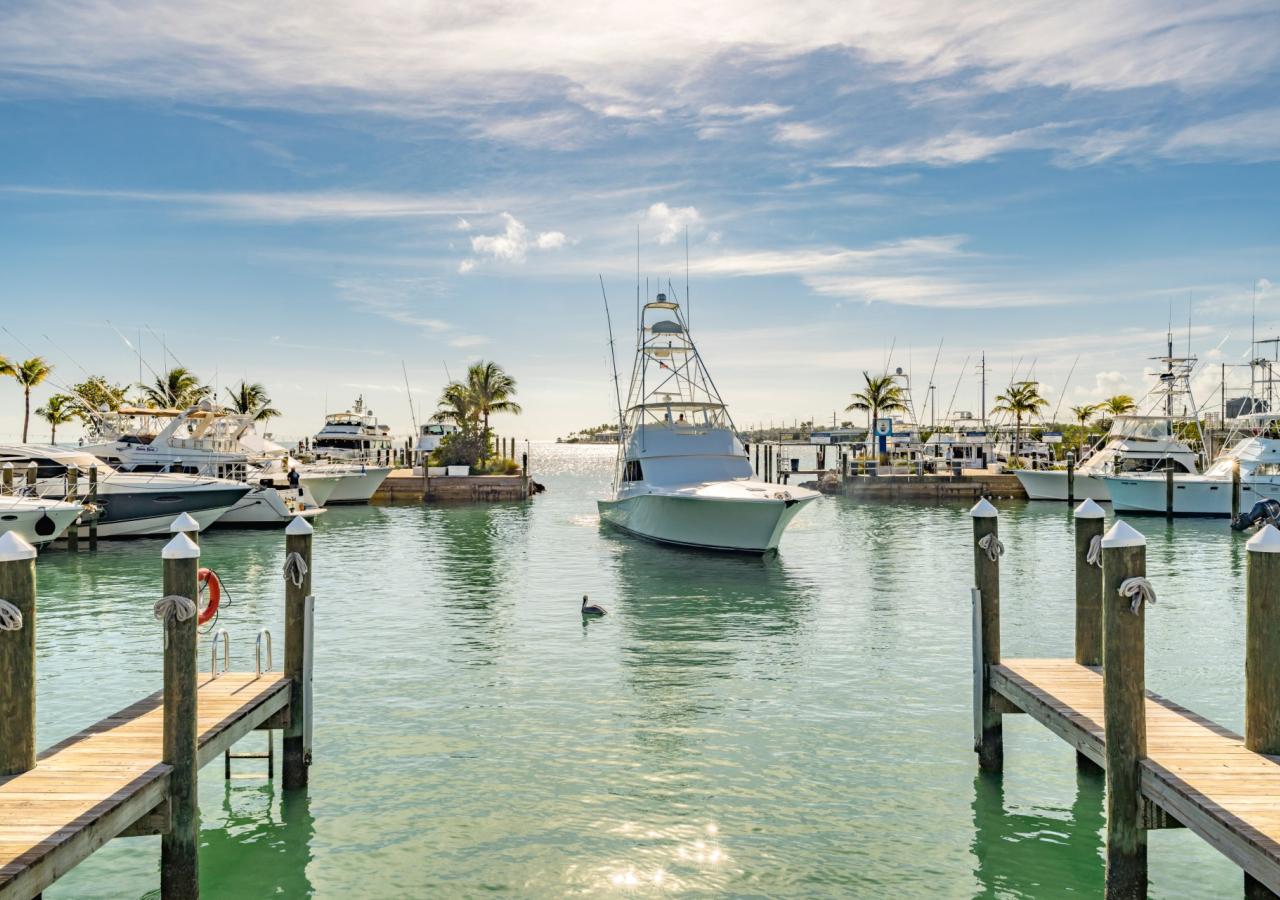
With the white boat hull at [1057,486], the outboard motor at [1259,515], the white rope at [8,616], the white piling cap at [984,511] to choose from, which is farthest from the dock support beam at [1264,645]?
the white boat hull at [1057,486]

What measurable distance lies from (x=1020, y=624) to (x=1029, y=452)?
56.7 meters

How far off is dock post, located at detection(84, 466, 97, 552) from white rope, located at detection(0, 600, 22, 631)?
29785 millimetres

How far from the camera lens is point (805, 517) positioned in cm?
4772

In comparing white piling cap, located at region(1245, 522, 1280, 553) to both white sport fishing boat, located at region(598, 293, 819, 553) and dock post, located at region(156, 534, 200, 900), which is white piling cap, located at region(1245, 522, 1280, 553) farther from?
white sport fishing boat, located at region(598, 293, 819, 553)

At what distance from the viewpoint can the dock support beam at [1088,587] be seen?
10336mm

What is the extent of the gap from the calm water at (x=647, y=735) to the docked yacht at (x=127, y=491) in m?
7.19

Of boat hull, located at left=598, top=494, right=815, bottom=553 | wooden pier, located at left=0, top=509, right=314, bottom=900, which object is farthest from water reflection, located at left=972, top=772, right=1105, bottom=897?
boat hull, located at left=598, top=494, right=815, bottom=553

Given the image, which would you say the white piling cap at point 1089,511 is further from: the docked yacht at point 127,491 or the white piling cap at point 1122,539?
the docked yacht at point 127,491

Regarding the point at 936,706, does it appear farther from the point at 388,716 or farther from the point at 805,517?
the point at 805,517

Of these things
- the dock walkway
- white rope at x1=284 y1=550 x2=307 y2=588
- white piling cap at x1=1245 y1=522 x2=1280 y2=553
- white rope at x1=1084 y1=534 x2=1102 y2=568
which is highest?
white piling cap at x1=1245 y1=522 x2=1280 y2=553

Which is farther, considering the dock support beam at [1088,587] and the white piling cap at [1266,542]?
the dock support beam at [1088,587]

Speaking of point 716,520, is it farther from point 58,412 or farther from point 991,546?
point 58,412

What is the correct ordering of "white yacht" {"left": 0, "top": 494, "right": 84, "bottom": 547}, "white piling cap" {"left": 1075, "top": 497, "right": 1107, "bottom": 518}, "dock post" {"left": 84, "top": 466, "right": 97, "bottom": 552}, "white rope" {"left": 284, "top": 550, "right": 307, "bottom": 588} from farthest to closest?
1. "dock post" {"left": 84, "top": 466, "right": 97, "bottom": 552}
2. "white yacht" {"left": 0, "top": 494, "right": 84, "bottom": 547}
3. "white piling cap" {"left": 1075, "top": 497, "right": 1107, "bottom": 518}
4. "white rope" {"left": 284, "top": 550, "right": 307, "bottom": 588}

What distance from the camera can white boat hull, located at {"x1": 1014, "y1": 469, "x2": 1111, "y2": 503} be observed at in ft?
182
